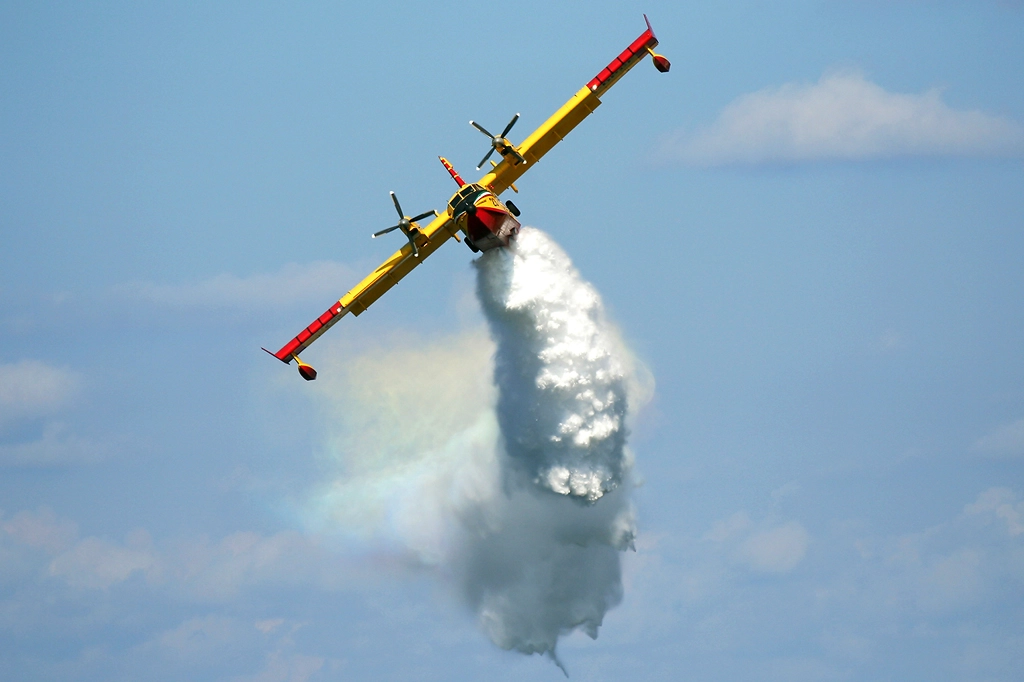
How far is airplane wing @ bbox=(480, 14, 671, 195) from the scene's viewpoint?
7294cm

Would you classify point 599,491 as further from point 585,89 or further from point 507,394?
point 585,89

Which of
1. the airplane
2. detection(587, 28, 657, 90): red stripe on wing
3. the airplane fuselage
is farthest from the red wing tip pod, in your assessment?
detection(587, 28, 657, 90): red stripe on wing

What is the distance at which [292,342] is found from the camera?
75.2 meters

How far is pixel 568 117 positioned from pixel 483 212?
541cm

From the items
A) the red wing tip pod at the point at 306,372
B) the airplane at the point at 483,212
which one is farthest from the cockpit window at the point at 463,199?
the red wing tip pod at the point at 306,372

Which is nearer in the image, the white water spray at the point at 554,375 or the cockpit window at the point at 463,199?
the cockpit window at the point at 463,199

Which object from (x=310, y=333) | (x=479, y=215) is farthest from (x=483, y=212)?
(x=310, y=333)

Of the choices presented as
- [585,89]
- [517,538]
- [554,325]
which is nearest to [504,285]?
[554,325]

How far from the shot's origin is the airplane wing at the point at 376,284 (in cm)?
7294

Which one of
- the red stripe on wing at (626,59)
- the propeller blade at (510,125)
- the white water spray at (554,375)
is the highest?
the red stripe on wing at (626,59)

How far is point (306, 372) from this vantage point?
74.6m

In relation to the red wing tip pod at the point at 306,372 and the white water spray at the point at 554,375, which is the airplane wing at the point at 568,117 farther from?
the red wing tip pod at the point at 306,372

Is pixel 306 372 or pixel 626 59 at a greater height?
pixel 626 59

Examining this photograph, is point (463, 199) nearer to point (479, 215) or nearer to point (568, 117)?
point (479, 215)
